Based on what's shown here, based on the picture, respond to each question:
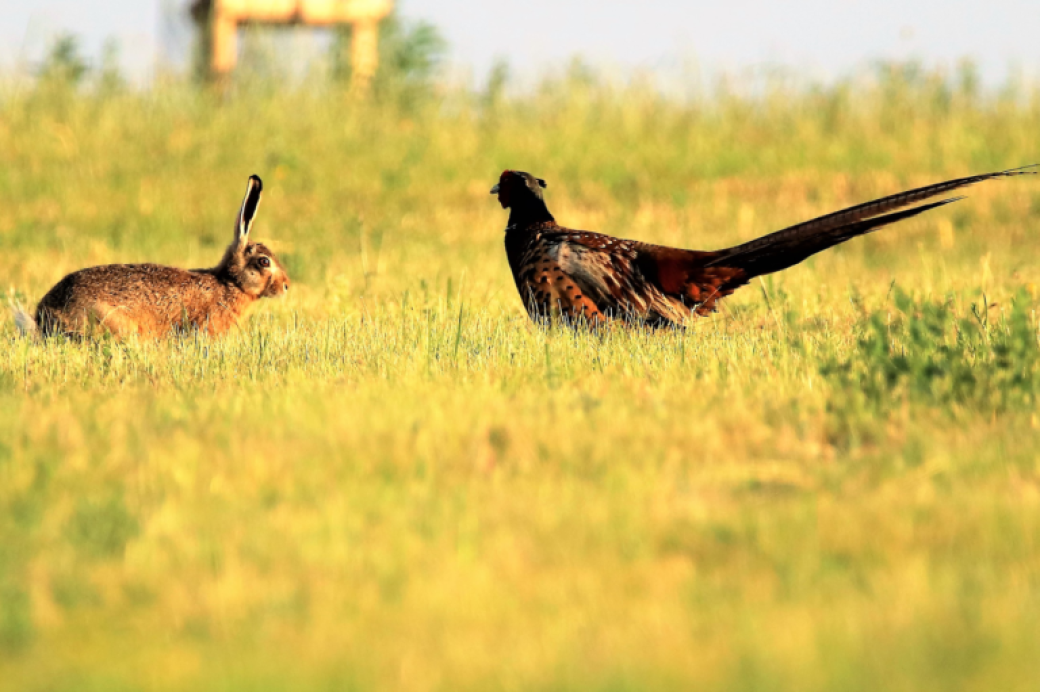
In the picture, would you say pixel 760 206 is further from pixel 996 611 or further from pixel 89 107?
pixel 996 611

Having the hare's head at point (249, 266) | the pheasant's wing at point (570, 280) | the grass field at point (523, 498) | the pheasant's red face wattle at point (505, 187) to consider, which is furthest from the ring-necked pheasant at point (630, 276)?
the hare's head at point (249, 266)

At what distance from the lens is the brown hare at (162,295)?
6.92m

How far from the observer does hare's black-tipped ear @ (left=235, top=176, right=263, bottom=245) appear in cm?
747

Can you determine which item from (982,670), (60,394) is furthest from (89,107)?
(982,670)

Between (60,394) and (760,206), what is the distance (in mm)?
9690

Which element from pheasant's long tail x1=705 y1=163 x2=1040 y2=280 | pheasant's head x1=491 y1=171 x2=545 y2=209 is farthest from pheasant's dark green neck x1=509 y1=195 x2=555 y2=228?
pheasant's long tail x1=705 y1=163 x2=1040 y2=280

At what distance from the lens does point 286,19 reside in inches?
707

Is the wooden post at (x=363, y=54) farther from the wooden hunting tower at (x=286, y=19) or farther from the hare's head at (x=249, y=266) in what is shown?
the hare's head at (x=249, y=266)

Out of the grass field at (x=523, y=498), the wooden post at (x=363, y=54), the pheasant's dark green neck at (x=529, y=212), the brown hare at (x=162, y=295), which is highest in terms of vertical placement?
the wooden post at (x=363, y=54)

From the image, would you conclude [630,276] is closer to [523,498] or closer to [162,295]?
[162,295]

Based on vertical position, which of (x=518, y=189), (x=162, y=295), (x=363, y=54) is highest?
(x=363, y=54)

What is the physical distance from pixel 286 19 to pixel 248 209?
36.9ft

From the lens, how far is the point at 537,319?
7.13 meters

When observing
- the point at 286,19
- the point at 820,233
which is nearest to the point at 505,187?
the point at 820,233
